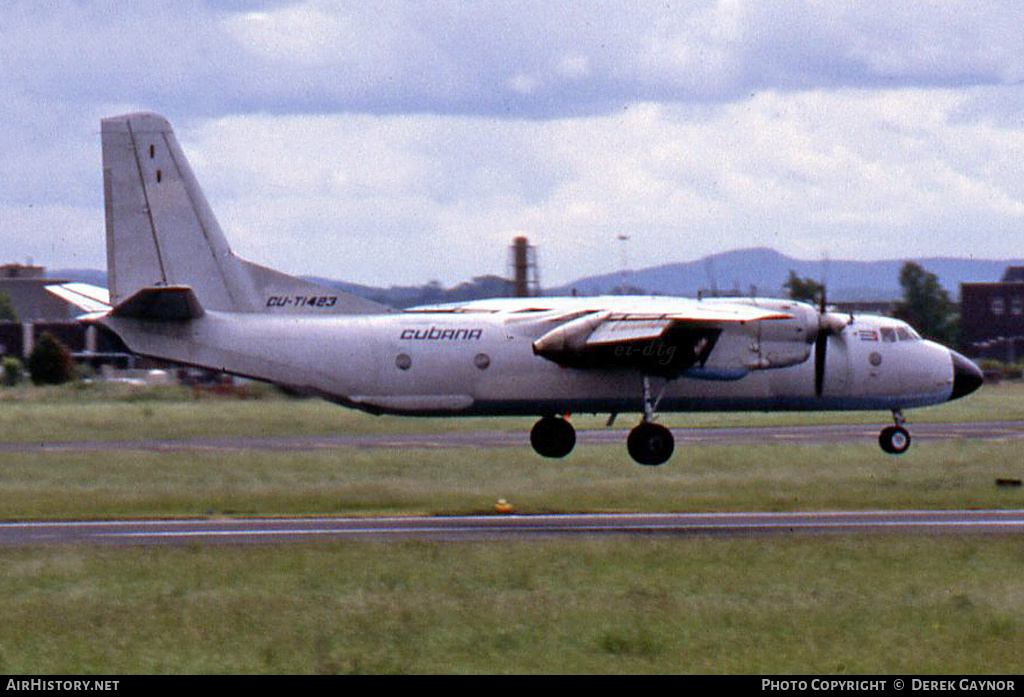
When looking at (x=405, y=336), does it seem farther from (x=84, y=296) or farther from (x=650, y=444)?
(x=84, y=296)

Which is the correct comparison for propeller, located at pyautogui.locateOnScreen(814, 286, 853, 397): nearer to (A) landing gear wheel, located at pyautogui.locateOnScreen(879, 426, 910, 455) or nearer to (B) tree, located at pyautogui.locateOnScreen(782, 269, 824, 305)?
(A) landing gear wheel, located at pyautogui.locateOnScreen(879, 426, 910, 455)

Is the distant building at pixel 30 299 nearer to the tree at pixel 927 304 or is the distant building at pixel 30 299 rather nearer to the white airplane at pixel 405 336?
the tree at pixel 927 304

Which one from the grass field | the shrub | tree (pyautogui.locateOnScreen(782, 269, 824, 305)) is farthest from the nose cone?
the shrub

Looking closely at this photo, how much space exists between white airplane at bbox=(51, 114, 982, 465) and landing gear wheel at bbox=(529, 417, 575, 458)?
5.15 ft

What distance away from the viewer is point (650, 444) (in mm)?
36594

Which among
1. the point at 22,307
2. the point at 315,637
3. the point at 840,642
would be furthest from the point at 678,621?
the point at 22,307

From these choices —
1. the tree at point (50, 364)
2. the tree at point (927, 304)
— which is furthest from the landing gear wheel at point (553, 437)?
the tree at point (927, 304)

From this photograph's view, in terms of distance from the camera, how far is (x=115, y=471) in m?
39.9

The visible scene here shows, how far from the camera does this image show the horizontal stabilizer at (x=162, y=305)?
33.4 metres

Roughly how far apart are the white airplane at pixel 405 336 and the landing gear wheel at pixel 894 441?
12.8 ft

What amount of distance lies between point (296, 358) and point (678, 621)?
17678mm

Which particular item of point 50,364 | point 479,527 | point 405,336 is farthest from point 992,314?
point 479,527

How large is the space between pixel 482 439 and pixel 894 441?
605 inches

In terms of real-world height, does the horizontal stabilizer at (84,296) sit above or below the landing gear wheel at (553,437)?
above
